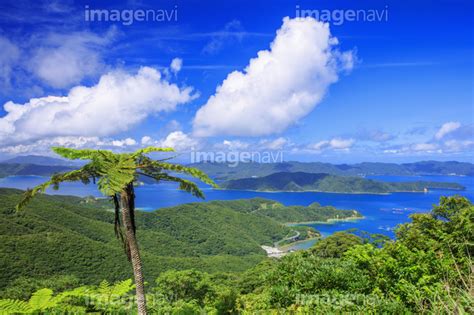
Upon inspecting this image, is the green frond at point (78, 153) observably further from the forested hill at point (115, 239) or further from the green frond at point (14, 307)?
the forested hill at point (115, 239)

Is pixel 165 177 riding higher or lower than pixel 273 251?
higher

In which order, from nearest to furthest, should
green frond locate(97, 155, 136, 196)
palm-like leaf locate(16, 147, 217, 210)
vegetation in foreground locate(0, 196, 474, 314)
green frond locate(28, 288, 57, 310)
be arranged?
1. green frond locate(97, 155, 136, 196)
2. palm-like leaf locate(16, 147, 217, 210)
3. green frond locate(28, 288, 57, 310)
4. vegetation in foreground locate(0, 196, 474, 314)

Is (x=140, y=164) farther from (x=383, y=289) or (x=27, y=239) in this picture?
(x=27, y=239)

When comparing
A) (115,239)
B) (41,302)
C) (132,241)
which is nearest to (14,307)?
(41,302)

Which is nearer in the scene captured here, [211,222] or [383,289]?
[383,289]

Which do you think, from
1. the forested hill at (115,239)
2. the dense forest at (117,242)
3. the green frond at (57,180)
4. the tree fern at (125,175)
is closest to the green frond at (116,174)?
the tree fern at (125,175)

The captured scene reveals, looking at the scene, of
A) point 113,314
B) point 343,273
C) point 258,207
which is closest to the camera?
point 113,314

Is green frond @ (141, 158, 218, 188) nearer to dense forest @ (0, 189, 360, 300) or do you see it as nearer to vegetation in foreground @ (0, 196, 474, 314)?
vegetation in foreground @ (0, 196, 474, 314)

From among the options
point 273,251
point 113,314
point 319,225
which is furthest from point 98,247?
point 319,225

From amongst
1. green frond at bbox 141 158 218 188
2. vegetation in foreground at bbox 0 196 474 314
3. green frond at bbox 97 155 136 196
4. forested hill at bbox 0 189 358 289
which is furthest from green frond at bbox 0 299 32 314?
forested hill at bbox 0 189 358 289
